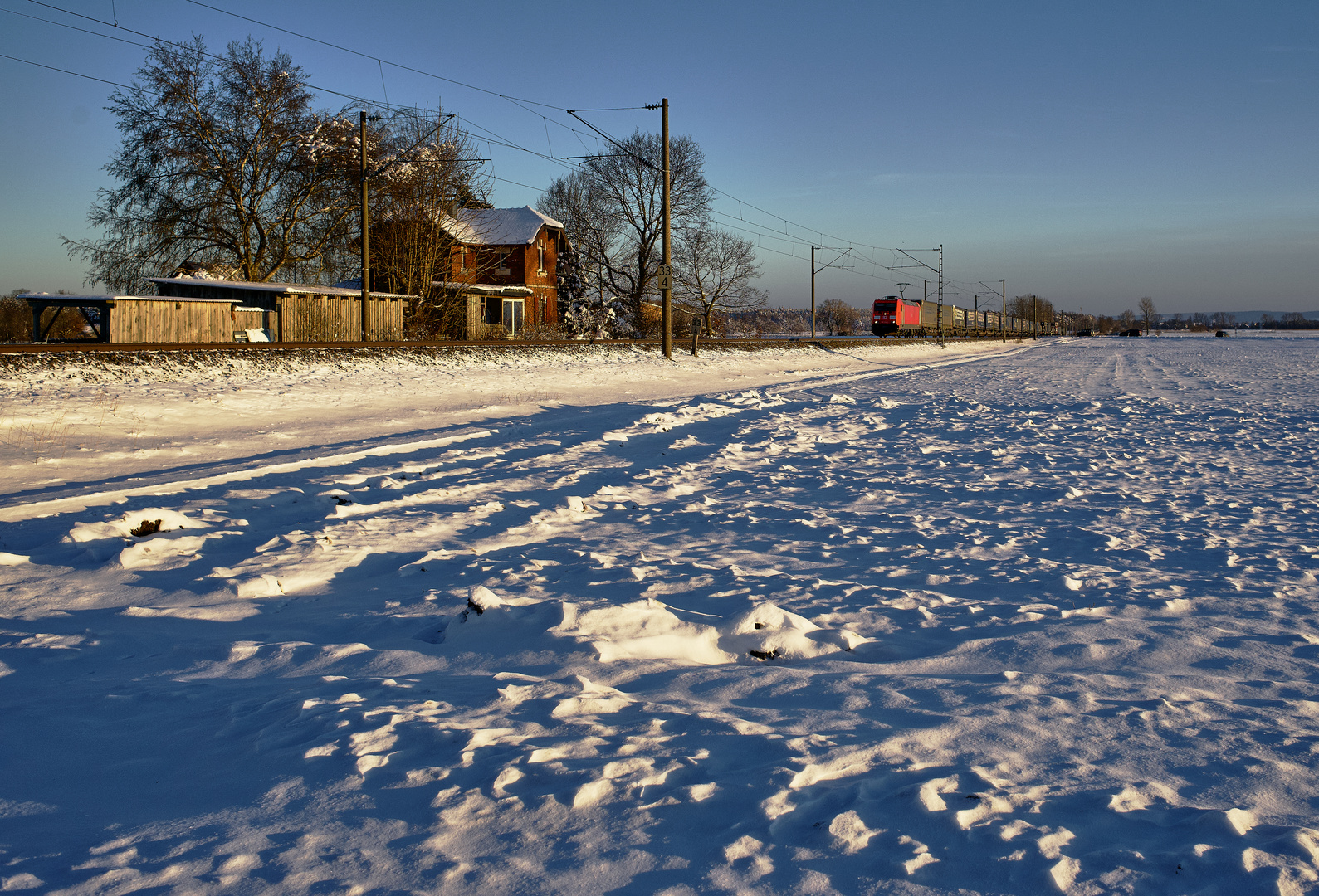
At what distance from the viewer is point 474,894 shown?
223 cm

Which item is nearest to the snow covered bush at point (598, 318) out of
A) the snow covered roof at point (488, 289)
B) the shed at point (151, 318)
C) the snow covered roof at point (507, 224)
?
the snow covered roof at point (488, 289)

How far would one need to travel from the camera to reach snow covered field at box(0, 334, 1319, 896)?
7.91 feet

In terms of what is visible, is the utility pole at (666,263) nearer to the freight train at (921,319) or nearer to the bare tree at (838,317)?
the freight train at (921,319)

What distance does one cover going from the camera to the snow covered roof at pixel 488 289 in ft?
137

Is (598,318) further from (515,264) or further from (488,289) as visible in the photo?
(488,289)

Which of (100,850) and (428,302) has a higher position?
(428,302)

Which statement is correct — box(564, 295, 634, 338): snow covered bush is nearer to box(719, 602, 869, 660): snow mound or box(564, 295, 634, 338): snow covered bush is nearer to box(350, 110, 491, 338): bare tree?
box(350, 110, 491, 338): bare tree

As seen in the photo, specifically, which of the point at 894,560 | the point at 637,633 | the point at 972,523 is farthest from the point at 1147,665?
the point at 972,523

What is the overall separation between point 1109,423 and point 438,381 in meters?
14.2

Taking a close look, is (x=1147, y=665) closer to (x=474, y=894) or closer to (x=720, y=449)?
(x=474, y=894)

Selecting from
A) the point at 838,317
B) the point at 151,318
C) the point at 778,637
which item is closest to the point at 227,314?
the point at 151,318

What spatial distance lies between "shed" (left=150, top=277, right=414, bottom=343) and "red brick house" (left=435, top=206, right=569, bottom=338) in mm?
13020

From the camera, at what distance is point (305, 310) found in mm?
30594

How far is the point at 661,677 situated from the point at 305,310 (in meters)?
30.4
